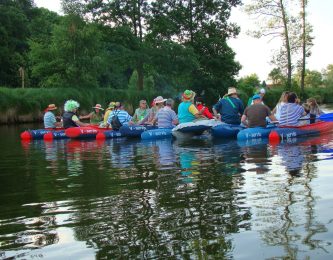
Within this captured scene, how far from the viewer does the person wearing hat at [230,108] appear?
13.9 metres

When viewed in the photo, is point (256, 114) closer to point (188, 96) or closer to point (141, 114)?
point (188, 96)

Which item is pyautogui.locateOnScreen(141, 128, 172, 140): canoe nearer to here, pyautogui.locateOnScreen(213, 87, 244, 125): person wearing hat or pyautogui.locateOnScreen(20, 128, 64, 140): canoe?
pyautogui.locateOnScreen(213, 87, 244, 125): person wearing hat

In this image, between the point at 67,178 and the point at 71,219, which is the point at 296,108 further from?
the point at 71,219

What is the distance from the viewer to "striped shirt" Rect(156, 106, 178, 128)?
14969 mm

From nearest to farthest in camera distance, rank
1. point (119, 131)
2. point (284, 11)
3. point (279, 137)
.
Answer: point (279, 137), point (119, 131), point (284, 11)

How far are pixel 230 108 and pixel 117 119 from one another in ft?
13.3

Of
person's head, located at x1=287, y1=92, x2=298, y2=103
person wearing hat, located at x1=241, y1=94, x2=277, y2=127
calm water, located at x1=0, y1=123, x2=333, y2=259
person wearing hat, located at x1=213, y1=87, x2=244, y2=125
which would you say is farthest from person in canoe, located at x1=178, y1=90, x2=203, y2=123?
calm water, located at x1=0, y1=123, x2=333, y2=259

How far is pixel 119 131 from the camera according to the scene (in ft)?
51.8

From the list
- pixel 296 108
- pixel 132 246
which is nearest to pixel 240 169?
pixel 132 246

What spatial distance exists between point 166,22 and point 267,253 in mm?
37133

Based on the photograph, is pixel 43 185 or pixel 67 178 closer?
pixel 43 185

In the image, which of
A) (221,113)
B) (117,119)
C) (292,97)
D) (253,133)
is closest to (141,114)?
(117,119)

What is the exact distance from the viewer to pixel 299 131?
12703 millimetres

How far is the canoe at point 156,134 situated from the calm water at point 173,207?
4.83 metres
